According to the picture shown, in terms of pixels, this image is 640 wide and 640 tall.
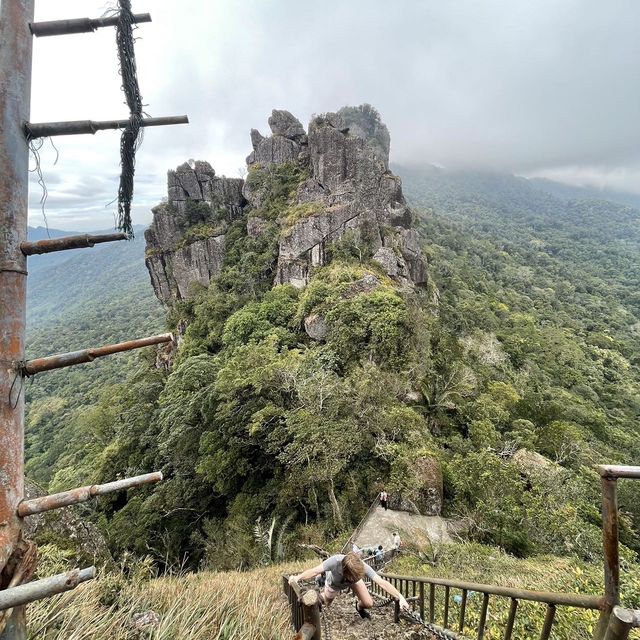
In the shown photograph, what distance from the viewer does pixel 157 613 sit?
293cm

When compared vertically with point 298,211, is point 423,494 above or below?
below

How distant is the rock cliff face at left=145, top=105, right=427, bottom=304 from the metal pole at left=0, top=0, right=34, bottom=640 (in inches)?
966

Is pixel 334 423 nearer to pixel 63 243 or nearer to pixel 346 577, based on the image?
pixel 346 577

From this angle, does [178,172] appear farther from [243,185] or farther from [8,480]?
[8,480]

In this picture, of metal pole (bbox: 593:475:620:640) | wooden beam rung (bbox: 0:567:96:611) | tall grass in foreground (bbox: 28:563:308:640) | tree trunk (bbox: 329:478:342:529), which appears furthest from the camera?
tree trunk (bbox: 329:478:342:529)

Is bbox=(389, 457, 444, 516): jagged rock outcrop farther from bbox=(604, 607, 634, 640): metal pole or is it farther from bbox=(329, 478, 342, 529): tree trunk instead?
bbox=(604, 607, 634, 640): metal pole

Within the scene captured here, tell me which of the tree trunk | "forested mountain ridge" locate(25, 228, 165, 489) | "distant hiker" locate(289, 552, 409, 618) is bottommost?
"forested mountain ridge" locate(25, 228, 165, 489)

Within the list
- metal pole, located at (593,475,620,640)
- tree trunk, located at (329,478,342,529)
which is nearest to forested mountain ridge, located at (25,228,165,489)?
metal pole, located at (593,475,620,640)

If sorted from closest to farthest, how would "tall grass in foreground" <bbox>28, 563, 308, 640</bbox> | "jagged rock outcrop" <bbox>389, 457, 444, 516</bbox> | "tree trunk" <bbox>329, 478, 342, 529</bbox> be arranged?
"tall grass in foreground" <bbox>28, 563, 308, 640</bbox>
"jagged rock outcrop" <bbox>389, 457, 444, 516</bbox>
"tree trunk" <bbox>329, 478, 342, 529</bbox>

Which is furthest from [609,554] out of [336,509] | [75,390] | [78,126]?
[75,390]

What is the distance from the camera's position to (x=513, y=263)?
261 feet

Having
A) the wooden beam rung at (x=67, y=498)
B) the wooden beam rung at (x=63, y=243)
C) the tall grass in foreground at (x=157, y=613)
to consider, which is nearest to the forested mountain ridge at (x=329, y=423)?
the tall grass in foreground at (x=157, y=613)

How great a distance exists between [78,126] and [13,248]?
25.2 inches

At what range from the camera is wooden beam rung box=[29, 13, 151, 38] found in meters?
1.62
